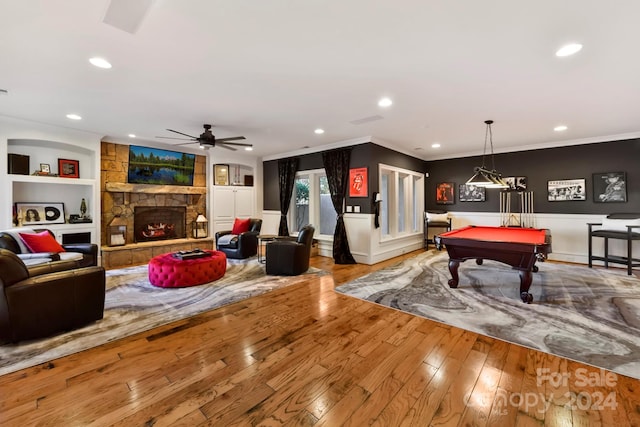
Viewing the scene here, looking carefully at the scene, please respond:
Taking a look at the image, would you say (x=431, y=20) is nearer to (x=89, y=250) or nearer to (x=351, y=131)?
(x=351, y=131)

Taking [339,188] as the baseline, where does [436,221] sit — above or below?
below

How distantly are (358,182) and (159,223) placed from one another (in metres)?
5.02

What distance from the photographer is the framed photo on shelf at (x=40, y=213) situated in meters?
5.07

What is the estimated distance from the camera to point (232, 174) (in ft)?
25.8

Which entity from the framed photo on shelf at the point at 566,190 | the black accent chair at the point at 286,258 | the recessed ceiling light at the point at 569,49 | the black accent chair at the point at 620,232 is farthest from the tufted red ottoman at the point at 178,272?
the framed photo on shelf at the point at 566,190

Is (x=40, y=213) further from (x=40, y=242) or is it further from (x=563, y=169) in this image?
(x=563, y=169)

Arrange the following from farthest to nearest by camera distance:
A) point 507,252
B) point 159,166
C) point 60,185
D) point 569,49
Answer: point 159,166
point 60,185
point 507,252
point 569,49

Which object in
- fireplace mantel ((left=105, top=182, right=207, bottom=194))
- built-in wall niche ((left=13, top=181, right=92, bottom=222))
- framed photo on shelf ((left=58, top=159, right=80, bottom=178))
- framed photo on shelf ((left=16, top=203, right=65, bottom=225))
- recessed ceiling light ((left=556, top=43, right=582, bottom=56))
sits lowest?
framed photo on shelf ((left=16, top=203, right=65, bottom=225))

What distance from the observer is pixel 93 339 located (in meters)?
2.62

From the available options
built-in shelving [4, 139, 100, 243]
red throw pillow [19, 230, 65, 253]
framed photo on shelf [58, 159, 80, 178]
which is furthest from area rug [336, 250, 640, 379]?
framed photo on shelf [58, 159, 80, 178]

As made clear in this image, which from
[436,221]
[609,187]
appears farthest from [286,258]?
[609,187]

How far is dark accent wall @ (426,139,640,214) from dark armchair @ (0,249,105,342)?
312 inches

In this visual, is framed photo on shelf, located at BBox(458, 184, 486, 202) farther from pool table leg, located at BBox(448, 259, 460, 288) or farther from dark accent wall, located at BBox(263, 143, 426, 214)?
pool table leg, located at BBox(448, 259, 460, 288)

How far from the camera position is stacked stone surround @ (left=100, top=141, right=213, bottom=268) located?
Result: 19.2 feet
